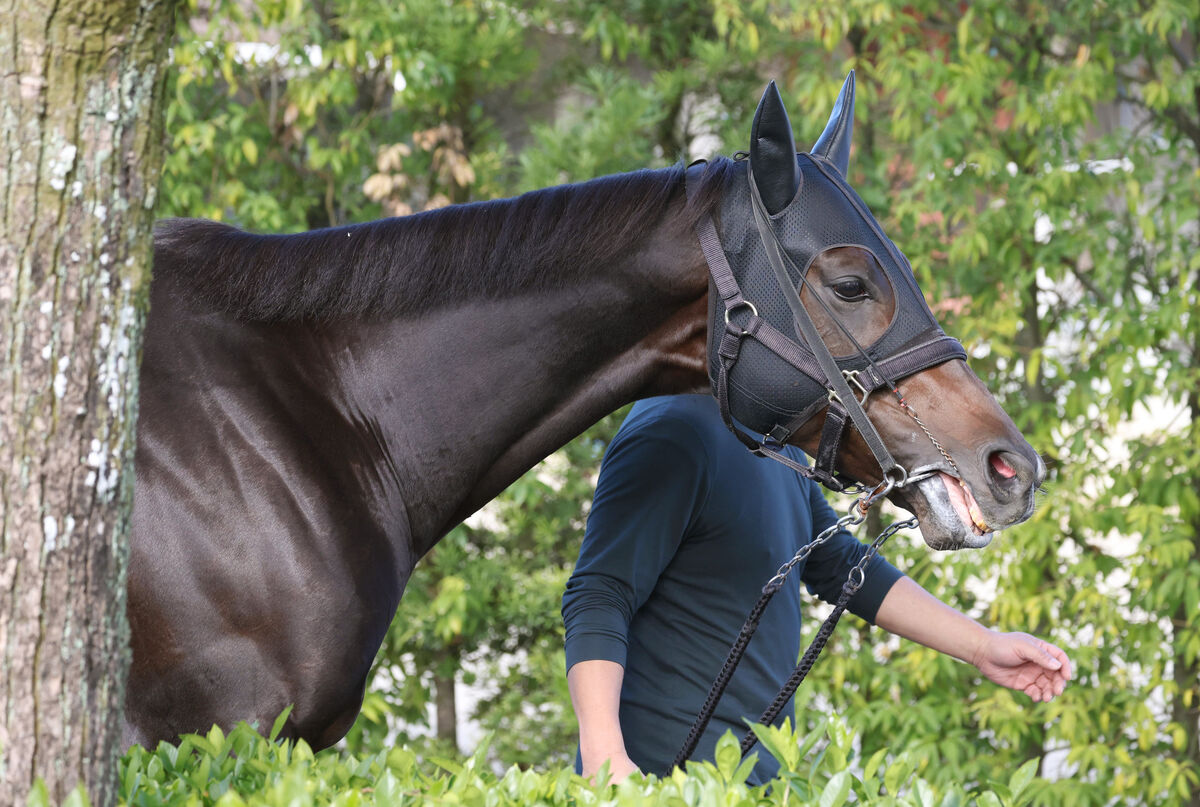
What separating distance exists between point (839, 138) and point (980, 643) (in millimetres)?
1126

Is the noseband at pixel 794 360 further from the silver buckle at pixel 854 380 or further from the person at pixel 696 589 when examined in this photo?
the person at pixel 696 589

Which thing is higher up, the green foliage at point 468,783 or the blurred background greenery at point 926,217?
the blurred background greenery at point 926,217

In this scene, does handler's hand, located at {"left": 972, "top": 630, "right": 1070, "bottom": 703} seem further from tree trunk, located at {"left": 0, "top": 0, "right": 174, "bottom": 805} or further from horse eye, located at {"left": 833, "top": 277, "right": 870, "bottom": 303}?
tree trunk, located at {"left": 0, "top": 0, "right": 174, "bottom": 805}

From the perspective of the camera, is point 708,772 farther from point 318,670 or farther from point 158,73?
point 158,73

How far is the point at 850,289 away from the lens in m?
2.29

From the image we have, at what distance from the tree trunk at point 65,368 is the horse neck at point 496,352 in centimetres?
104

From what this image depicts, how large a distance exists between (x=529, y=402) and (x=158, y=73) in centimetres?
118

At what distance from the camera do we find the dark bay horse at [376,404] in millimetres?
2104

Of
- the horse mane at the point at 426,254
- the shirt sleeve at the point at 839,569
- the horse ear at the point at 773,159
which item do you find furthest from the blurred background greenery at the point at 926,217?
the horse mane at the point at 426,254

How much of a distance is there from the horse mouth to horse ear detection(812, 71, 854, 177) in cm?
76

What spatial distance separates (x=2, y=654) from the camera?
4.09 feet

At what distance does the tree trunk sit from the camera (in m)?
1.25

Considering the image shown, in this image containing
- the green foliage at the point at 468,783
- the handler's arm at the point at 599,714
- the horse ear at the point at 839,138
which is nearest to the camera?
the green foliage at the point at 468,783

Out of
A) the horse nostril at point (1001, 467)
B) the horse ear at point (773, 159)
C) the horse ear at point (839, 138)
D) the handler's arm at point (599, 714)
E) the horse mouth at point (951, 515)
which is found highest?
the horse ear at point (839, 138)
